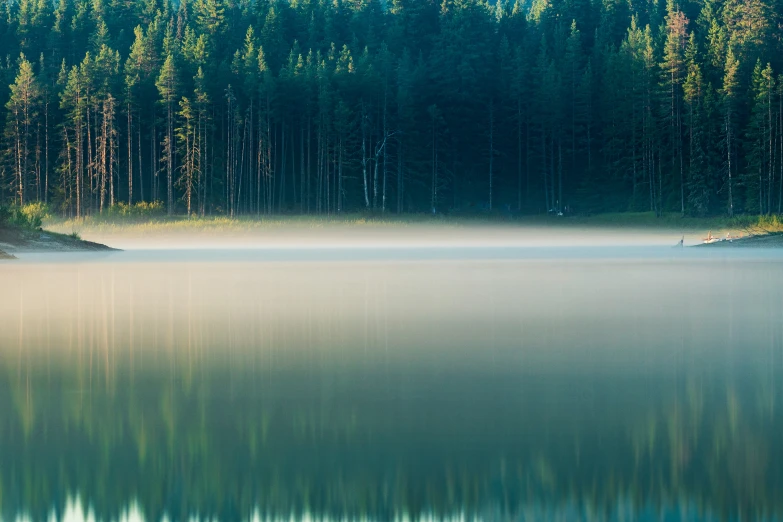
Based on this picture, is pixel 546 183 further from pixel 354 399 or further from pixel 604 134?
pixel 354 399

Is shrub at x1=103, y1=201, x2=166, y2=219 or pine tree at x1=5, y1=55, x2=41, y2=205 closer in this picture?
shrub at x1=103, y1=201, x2=166, y2=219

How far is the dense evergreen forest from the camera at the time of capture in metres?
75.8

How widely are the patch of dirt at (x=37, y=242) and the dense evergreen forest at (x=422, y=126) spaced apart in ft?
89.2

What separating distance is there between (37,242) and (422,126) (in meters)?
49.9

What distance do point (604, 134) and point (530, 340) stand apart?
78390mm

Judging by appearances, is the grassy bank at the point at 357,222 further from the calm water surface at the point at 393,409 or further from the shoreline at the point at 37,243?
the calm water surface at the point at 393,409

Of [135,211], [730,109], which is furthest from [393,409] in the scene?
[730,109]

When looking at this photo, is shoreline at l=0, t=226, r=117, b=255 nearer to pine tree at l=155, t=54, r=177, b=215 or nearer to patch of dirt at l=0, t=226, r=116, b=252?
patch of dirt at l=0, t=226, r=116, b=252

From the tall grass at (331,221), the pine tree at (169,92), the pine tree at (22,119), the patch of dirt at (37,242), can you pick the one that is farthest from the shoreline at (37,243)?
the pine tree at (22,119)

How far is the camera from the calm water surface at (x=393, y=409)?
557 centimetres

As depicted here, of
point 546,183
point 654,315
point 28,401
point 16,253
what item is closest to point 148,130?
point 546,183

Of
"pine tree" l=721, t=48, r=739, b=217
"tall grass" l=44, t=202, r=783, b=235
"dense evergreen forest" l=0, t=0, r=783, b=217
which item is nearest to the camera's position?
"tall grass" l=44, t=202, r=783, b=235

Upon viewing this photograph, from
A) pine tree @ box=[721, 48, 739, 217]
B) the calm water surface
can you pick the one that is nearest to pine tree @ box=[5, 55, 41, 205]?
pine tree @ box=[721, 48, 739, 217]

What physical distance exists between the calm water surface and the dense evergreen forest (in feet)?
185
